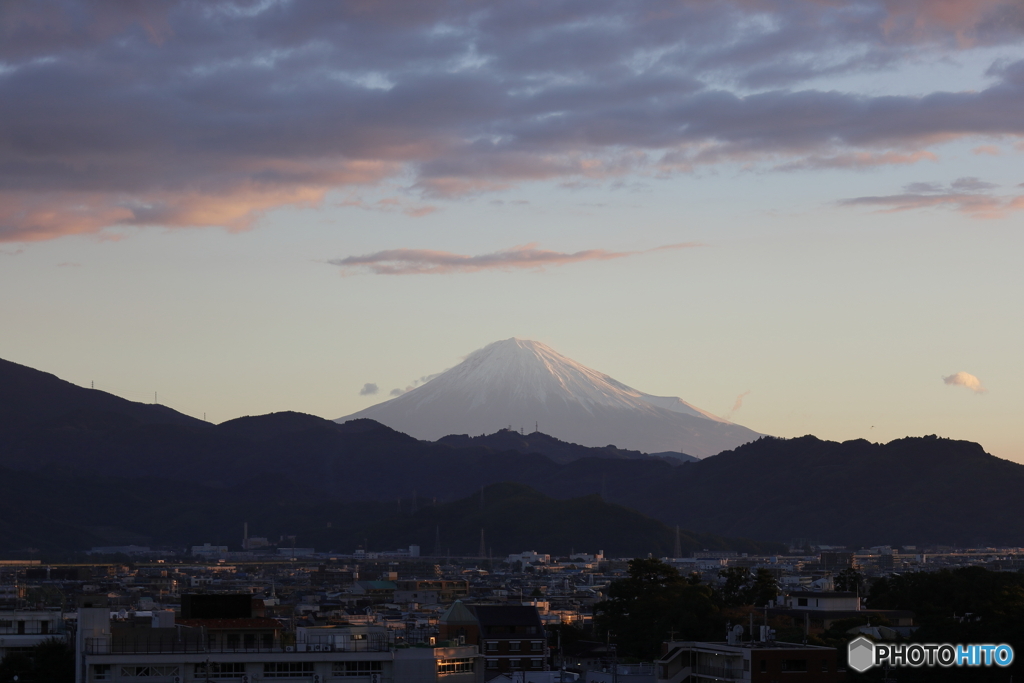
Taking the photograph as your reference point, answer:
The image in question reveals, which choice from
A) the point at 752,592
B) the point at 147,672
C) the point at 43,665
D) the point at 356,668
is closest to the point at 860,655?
the point at 356,668

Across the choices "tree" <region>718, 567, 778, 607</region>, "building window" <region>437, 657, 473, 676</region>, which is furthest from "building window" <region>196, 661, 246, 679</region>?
"tree" <region>718, 567, 778, 607</region>

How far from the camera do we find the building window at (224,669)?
169 feet

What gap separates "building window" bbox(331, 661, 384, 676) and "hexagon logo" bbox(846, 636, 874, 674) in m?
19.3

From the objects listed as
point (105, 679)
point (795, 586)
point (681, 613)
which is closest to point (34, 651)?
point (105, 679)

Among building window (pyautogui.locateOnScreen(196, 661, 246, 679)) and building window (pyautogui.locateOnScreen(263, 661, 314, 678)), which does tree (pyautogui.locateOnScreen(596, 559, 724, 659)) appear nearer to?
building window (pyautogui.locateOnScreen(263, 661, 314, 678))

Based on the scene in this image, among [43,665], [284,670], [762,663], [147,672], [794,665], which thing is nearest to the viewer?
[147,672]

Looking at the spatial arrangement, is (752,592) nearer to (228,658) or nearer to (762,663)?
(762,663)

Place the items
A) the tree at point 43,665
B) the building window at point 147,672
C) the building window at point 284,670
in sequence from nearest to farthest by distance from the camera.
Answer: the building window at point 147,672
the building window at point 284,670
the tree at point 43,665

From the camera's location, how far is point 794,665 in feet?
186

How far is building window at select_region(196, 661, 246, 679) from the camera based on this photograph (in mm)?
51438

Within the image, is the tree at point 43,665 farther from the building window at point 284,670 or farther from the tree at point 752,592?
the tree at point 752,592

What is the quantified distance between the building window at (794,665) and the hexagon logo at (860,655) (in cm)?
281

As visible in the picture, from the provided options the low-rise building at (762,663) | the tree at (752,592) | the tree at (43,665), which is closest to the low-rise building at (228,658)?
the tree at (43,665)

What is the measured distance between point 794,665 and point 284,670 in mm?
19581
